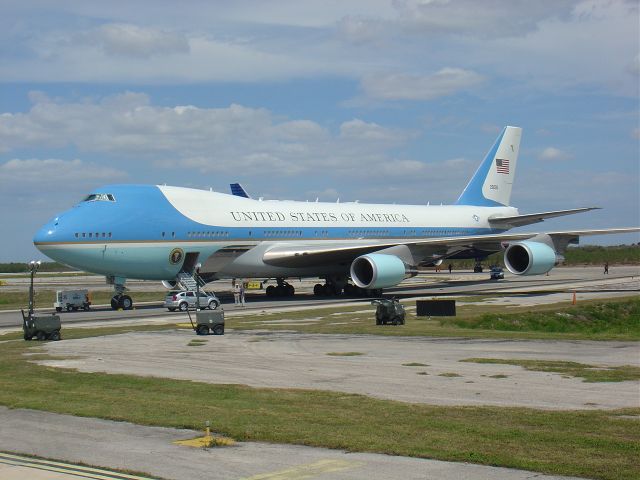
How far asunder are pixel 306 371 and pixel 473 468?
31.6 feet

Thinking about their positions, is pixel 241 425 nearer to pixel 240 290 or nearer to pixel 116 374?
pixel 116 374

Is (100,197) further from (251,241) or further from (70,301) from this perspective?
(251,241)

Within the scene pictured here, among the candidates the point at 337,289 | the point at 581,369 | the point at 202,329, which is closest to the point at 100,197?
the point at 202,329

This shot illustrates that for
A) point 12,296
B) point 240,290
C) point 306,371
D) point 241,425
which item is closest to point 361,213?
point 240,290

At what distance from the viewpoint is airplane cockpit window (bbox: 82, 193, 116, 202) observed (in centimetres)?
4384

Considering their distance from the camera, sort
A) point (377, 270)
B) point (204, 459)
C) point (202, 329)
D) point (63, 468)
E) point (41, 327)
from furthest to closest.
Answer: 1. point (377, 270)
2. point (202, 329)
3. point (41, 327)
4. point (204, 459)
5. point (63, 468)

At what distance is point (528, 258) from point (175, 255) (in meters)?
19.1

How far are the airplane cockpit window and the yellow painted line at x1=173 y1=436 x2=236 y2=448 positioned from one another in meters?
32.2

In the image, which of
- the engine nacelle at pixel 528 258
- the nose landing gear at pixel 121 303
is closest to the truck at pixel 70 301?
the nose landing gear at pixel 121 303

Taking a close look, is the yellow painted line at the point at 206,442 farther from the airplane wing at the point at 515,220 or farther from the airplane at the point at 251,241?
the airplane wing at the point at 515,220

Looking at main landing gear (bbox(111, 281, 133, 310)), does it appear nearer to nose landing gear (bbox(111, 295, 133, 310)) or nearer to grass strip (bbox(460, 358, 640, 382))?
nose landing gear (bbox(111, 295, 133, 310))

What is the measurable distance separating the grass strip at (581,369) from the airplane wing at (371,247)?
27881 mm

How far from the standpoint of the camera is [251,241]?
48.8 metres

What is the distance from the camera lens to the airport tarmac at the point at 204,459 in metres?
10.9
